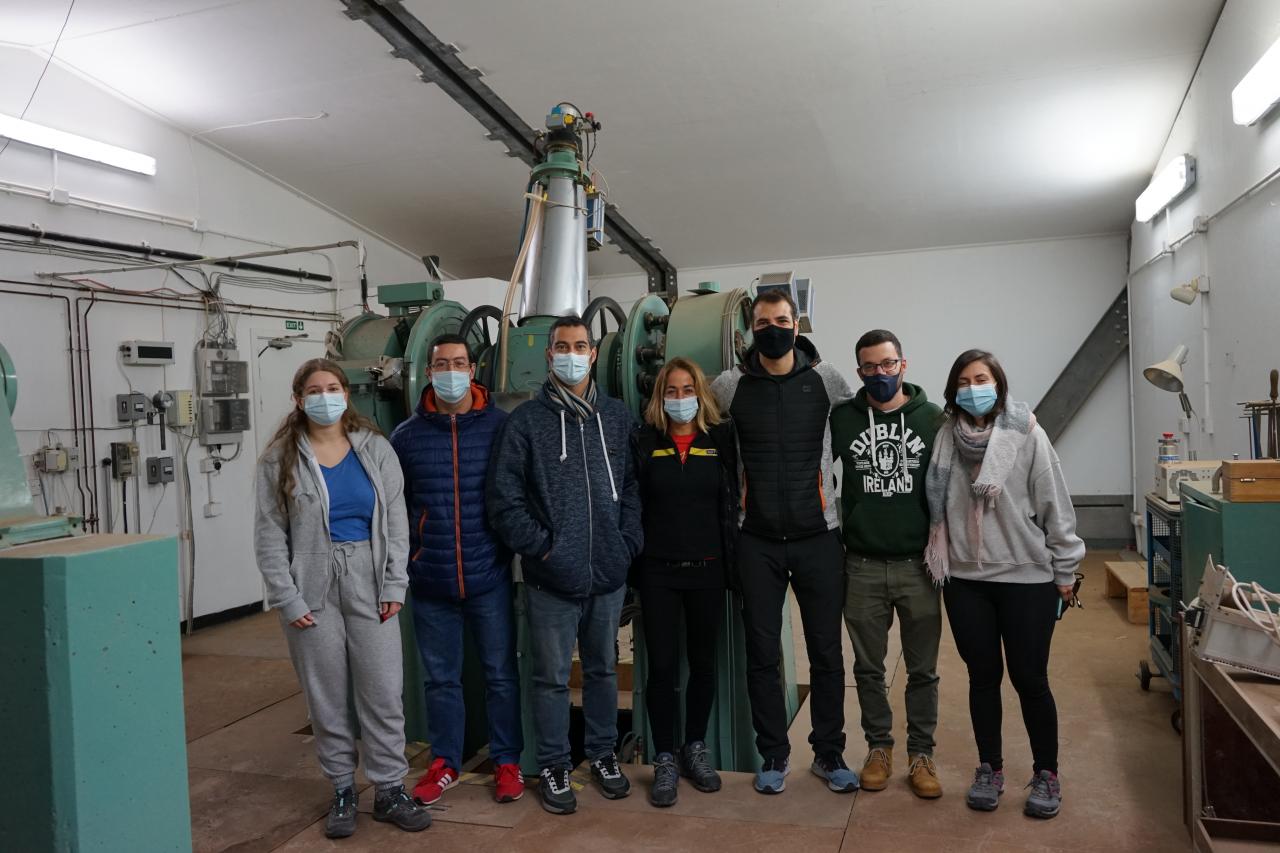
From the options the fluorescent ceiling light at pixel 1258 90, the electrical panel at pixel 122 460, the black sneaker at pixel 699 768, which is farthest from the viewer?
the electrical panel at pixel 122 460

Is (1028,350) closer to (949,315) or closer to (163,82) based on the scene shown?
(949,315)

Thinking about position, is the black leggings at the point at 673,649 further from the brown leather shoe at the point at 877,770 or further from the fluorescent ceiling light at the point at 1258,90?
the fluorescent ceiling light at the point at 1258,90

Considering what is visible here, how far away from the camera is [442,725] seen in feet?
9.79

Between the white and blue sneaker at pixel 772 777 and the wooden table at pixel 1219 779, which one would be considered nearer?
the wooden table at pixel 1219 779

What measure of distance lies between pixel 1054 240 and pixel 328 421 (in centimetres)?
679

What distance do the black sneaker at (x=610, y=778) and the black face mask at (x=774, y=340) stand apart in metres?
1.40

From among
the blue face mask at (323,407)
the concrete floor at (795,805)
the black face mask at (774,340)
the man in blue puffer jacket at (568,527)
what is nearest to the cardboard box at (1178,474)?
the concrete floor at (795,805)

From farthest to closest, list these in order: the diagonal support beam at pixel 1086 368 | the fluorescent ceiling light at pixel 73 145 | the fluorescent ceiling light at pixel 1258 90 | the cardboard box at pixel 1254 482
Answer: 1. the diagonal support beam at pixel 1086 368
2. the fluorescent ceiling light at pixel 73 145
3. the fluorescent ceiling light at pixel 1258 90
4. the cardboard box at pixel 1254 482

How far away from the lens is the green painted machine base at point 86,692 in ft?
5.39

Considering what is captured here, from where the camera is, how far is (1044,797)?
2643 millimetres

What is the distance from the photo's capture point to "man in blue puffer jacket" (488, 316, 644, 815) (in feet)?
8.95

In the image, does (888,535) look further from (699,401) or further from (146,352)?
(146,352)

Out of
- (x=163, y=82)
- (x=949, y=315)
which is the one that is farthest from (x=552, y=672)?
(x=949, y=315)

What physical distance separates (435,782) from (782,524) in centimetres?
141
